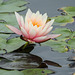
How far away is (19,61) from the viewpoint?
1428 millimetres

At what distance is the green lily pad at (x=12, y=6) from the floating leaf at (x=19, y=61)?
0.67m

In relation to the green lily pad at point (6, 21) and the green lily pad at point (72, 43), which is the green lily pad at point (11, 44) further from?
the green lily pad at point (72, 43)

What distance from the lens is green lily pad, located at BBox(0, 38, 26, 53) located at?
154 centimetres

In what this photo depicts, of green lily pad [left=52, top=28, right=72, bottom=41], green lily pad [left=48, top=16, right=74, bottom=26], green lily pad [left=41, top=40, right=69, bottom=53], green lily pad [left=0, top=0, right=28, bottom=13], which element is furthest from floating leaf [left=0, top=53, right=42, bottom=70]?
green lily pad [left=0, top=0, right=28, bottom=13]

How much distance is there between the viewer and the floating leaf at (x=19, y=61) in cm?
138

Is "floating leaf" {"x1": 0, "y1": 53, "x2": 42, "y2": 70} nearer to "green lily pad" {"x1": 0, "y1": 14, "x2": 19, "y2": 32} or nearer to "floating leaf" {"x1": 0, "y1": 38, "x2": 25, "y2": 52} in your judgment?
"floating leaf" {"x1": 0, "y1": 38, "x2": 25, "y2": 52}

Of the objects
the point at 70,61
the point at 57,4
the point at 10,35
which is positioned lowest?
the point at 70,61

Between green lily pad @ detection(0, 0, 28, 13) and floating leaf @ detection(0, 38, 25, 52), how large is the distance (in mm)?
512

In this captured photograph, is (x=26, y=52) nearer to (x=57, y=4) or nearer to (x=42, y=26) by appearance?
(x=42, y=26)

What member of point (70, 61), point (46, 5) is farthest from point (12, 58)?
point (46, 5)

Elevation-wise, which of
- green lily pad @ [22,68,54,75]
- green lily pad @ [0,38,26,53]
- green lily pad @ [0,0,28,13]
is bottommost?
green lily pad @ [22,68,54,75]

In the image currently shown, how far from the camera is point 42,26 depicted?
5.00 feet

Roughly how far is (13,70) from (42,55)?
9.9 inches

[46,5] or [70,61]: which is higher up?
[46,5]
